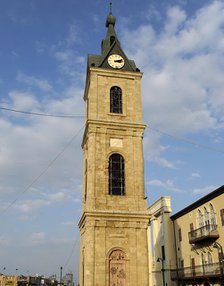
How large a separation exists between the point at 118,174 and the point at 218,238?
11.1 m

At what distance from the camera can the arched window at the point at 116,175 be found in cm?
2919

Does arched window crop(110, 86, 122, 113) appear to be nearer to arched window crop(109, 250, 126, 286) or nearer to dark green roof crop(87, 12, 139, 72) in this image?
dark green roof crop(87, 12, 139, 72)

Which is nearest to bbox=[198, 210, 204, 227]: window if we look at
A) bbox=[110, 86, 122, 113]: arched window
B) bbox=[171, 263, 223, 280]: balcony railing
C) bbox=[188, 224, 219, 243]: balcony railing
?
bbox=[188, 224, 219, 243]: balcony railing

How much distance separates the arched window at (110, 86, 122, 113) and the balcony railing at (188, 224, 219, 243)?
13.6m

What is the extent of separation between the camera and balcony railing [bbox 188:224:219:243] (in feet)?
108

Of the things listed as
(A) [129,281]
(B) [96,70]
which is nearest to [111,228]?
(A) [129,281]

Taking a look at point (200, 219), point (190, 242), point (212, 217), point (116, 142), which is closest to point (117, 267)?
point (116, 142)

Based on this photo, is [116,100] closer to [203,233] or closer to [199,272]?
[203,233]

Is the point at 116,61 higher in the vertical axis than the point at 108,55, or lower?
lower

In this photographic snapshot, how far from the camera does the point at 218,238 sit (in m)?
32.5

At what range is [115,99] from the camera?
3288 centimetres

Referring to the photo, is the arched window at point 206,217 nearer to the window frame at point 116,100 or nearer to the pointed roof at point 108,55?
the window frame at point 116,100

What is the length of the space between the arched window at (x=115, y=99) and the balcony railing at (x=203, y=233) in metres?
13.6

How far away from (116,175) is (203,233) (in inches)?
451
